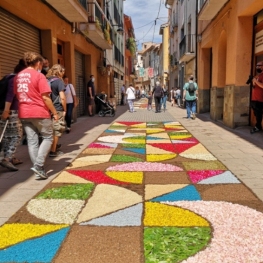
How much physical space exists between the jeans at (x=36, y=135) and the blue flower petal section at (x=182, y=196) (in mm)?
1819

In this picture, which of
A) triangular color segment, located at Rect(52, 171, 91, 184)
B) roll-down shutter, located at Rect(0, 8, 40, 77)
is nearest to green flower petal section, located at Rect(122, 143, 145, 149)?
triangular color segment, located at Rect(52, 171, 91, 184)

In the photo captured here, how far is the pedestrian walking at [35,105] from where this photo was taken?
418 cm

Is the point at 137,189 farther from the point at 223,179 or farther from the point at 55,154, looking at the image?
the point at 55,154

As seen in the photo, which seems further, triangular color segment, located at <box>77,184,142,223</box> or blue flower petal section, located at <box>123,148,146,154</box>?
blue flower petal section, located at <box>123,148,146,154</box>

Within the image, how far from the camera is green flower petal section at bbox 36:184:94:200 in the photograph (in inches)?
146

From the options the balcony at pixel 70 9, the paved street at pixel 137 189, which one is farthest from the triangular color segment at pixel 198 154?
the balcony at pixel 70 9

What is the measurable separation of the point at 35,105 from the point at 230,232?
303 cm

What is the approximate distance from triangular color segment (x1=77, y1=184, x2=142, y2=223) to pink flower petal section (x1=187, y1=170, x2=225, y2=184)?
3.55 feet

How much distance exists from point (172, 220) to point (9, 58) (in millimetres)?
6304

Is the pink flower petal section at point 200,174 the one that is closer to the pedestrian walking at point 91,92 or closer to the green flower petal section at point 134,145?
the green flower petal section at point 134,145

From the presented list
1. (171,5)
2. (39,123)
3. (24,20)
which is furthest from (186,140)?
(171,5)

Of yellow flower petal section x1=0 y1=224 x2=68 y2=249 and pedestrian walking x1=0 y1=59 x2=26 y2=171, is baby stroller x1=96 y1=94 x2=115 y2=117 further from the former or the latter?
yellow flower petal section x1=0 y1=224 x2=68 y2=249

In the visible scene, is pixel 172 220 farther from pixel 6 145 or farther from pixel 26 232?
pixel 6 145

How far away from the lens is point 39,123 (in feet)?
14.2
